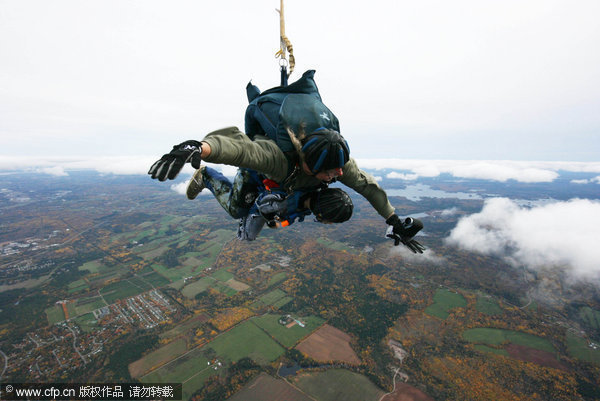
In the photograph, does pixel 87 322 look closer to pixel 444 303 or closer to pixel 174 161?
pixel 174 161

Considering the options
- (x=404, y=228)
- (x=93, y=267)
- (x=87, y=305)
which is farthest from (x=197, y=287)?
(x=404, y=228)

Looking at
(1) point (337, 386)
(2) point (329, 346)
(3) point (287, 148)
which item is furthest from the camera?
(2) point (329, 346)

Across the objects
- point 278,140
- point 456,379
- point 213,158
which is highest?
point 278,140

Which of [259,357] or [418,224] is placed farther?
[259,357]

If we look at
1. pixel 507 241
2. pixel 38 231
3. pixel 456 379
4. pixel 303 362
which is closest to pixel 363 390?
pixel 303 362

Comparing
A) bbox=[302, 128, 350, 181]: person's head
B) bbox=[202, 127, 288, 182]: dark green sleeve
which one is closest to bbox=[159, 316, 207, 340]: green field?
bbox=[202, 127, 288, 182]: dark green sleeve

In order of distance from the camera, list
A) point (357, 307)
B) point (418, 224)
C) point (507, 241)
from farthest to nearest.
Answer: point (507, 241) → point (357, 307) → point (418, 224)

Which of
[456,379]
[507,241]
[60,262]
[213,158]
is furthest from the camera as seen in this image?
[507,241]

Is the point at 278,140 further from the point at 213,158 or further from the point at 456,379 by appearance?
the point at 456,379
